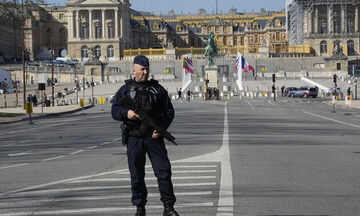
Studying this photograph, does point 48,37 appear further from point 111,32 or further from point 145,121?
point 145,121

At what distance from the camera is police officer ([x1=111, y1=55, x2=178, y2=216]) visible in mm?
10055

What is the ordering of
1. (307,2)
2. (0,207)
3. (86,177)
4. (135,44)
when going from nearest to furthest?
(0,207) → (86,177) → (307,2) → (135,44)

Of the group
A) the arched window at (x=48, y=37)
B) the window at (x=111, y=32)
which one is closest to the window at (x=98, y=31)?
the window at (x=111, y=32)

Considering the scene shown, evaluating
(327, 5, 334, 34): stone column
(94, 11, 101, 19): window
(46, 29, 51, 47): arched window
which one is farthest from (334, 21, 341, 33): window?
(46, 29, 51, 47): arched window

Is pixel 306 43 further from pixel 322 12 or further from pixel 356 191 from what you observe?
pixel 356 191

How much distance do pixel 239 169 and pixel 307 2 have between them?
14095 cm

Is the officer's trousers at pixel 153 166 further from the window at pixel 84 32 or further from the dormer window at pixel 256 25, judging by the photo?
the dormer window at pixel 256 25

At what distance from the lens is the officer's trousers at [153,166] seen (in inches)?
396

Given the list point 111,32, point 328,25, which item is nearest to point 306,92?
point 328,25

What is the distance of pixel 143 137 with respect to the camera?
10102 millimetres

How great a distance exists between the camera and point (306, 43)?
523ft

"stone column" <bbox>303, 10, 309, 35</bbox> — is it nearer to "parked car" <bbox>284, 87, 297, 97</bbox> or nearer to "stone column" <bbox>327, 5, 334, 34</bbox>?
"stone column" <bbox>327, 5, 334, 34</bbox>

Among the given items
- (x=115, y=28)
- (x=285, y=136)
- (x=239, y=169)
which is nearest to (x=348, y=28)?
(x=115, y=28)

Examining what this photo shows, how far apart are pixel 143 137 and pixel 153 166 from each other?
38cm
